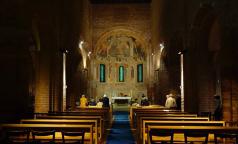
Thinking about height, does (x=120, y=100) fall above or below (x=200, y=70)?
below

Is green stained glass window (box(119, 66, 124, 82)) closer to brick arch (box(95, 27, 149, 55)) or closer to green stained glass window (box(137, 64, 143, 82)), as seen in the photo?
green stained glass window (box(137, 64, 143, 82))

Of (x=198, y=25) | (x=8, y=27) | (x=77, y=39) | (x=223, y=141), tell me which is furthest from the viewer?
(x=77, y=39)

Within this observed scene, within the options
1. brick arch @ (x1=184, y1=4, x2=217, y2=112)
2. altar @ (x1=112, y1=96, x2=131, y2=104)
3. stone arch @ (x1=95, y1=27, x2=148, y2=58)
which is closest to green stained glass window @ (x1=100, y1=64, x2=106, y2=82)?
stone arch @ (x1=95, y1=27, x2=148, y2=58)

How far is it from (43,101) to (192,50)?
23.5 feet

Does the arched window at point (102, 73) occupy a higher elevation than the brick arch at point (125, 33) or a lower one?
lower

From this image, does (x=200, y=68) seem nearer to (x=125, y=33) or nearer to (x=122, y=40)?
(x=125, y=33)

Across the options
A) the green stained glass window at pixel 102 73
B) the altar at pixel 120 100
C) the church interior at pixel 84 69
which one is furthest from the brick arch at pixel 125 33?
the church interior at pixel 84 69

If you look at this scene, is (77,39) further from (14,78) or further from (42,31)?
(14,78)

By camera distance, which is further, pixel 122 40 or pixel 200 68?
pixel 122 40

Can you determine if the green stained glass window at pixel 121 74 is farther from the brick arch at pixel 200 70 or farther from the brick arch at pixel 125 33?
the brick arch at pixel 200 70

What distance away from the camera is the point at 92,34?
129ft

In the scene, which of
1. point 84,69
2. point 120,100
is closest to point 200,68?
point 84,69

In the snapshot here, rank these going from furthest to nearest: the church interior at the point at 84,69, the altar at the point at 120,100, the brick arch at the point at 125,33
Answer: the altar at the point at 120,100 → the brick arch at the point at 125,33 → the church interior at the point at 84,69

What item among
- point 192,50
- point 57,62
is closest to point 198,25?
point 192,50
